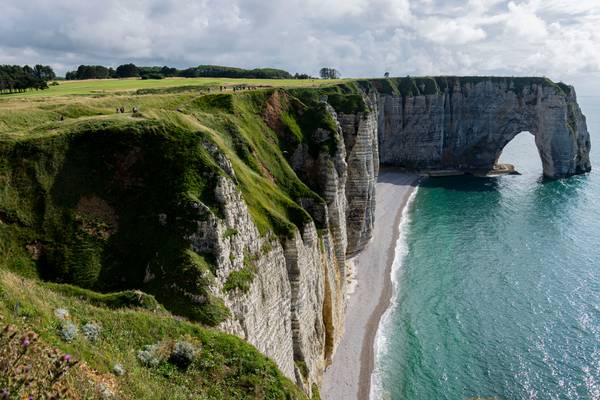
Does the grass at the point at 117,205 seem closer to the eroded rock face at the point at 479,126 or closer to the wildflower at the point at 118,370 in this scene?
the wildflower at the point at 118,370

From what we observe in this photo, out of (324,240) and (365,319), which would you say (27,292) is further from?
(365,319)

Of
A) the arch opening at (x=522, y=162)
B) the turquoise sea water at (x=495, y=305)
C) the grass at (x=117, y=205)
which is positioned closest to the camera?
the grass at (x=117, y=205)

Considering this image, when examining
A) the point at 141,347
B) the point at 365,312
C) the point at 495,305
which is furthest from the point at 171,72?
the point at 141,347

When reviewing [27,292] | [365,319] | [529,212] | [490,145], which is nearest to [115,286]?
[27,292]

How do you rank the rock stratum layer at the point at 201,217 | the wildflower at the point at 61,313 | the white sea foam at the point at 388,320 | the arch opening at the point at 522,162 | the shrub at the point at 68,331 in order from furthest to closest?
the arch opening at the point at 522,162 < the white sea foam at the point at 388,320 < the rock stratum layer at the point at 201,217 < the wildflower at the point at 61,313 < the shrub at the point at 68,331

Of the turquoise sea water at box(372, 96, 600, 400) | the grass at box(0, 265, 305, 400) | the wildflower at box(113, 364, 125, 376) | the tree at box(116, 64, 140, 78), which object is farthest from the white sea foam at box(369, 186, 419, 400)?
the tree at box(116, 64, 140, 78)

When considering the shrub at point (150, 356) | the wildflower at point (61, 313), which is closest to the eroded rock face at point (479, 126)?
the shrub at point (150, 356)
